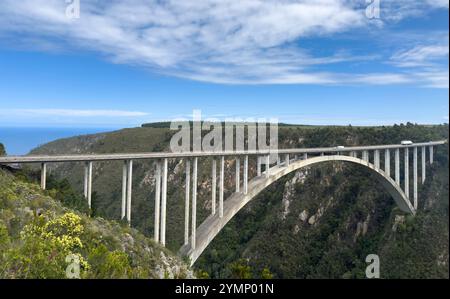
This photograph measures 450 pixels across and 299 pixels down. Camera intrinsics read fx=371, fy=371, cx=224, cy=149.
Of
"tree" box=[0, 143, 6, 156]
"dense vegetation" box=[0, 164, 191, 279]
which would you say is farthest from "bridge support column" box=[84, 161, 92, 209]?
"tree" box=[0, 143, 6, 156]

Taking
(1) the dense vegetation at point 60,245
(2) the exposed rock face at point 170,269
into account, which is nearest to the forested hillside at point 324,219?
(2) the exposed rock face at point 170,269

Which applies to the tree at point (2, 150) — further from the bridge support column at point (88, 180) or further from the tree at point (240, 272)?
the tree at point (240, 272)

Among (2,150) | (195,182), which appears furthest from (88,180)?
(2,150)
